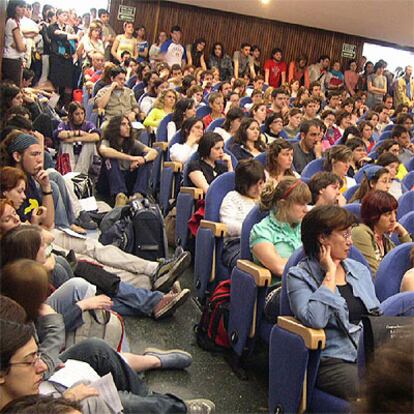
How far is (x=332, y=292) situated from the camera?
7.50 ft

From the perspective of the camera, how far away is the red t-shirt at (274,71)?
457 inches

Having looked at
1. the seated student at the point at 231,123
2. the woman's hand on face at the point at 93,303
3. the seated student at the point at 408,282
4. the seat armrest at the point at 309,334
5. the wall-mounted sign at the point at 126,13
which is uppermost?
the wall-mounted sign at the point at 126,13

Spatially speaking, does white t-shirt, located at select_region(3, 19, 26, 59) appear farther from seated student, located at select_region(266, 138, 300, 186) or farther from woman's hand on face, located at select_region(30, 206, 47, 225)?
woman's hand on face, located at select_region(30, 206, 47, 225)

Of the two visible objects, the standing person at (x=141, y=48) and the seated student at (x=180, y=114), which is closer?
the seated student at (x=180, y=114)

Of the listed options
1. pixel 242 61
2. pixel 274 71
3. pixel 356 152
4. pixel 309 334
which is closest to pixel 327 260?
pixel 309 334

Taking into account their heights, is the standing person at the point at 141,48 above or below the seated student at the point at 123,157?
above

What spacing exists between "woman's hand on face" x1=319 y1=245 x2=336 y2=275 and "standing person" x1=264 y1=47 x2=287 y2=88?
31.0 ft

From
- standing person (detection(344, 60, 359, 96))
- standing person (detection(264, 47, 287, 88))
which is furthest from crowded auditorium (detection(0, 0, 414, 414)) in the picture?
standing person (detection(344, 60, 359, 96))

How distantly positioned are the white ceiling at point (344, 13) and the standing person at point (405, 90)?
73 cm

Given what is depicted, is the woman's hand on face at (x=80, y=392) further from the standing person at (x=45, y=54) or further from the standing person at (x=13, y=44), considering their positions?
the standing person at (x=45, y=54)

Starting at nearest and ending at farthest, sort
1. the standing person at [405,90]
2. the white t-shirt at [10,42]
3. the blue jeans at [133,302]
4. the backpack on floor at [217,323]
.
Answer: the backpack on floor at [217,323] < the blue jeans at [133,302] < the white t-shirt at [10,42] < the standing person at [405,90]

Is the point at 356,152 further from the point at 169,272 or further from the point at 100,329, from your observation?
the point at 100,329

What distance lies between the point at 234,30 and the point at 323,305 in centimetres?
1074

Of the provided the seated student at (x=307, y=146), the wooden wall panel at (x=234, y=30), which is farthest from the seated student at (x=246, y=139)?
the wooden wall panel at (x=234, y=30)
